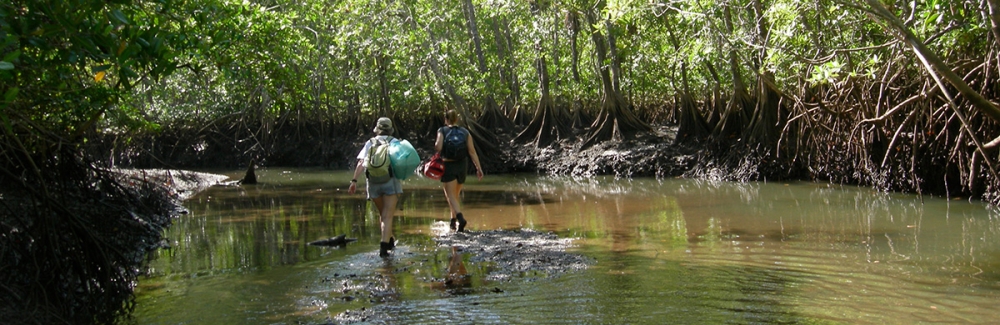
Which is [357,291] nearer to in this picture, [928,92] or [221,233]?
[221,233]

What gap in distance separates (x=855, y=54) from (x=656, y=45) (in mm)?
6670

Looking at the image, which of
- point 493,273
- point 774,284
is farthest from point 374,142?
point 774,284

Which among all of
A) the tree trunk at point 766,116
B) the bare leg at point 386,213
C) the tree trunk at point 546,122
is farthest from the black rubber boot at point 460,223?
the tree trunk at point 546,122

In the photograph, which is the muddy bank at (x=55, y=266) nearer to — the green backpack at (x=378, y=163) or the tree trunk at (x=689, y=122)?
the green backpack at (x=378, y=163)

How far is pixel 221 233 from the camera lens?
9.30 meters

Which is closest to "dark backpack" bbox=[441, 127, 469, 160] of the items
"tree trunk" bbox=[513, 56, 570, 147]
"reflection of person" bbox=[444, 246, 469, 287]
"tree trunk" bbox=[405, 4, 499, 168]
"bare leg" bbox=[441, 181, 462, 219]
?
"bare leg" bbox=[441, 181, 462, 219]

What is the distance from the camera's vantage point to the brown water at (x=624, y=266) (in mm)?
5148

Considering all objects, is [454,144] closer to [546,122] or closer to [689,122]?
[689,122]

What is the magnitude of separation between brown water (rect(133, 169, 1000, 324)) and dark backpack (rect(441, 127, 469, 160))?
2.54ft

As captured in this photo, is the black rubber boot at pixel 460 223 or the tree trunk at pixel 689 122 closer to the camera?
the black rubber boot at pixel 460 223

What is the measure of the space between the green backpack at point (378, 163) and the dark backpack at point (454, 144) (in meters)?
1.37

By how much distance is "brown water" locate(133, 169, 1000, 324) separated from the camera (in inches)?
203

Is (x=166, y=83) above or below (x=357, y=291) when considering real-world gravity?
above

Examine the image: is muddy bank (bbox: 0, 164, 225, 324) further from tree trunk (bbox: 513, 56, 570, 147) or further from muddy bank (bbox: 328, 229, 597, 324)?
tree trunk (bbox: 513, 56, 570, 147)
